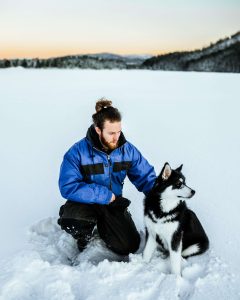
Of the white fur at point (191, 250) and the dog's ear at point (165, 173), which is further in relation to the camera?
the white fur at point (191, 250)

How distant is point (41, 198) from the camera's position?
4742mm

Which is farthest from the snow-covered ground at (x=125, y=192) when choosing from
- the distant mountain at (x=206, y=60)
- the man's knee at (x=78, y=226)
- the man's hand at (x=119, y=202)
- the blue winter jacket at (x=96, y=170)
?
the distant mountain at (x=206, y=60)

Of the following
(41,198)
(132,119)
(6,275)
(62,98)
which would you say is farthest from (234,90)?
(6,275)

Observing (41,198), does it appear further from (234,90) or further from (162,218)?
(234,90)

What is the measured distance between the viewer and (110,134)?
3.15 metres

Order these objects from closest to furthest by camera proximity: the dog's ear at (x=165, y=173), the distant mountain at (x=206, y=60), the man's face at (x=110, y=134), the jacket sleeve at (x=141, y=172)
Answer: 1. the dog's ear at (x=165, y=173)
2. the man's face at (x=110, y=134)
3. the jacket sleeve at (x=141, y=172)
4. the distant mountain at (x=206, y=60)

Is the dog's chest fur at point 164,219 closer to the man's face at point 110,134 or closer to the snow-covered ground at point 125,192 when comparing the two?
the snow-covered ground at point 125,192

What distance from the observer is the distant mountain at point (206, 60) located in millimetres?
46094

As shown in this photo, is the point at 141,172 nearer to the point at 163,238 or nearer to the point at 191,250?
the point at 163,238

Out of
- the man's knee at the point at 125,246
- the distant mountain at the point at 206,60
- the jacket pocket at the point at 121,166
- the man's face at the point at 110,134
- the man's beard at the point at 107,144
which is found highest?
the distant mountain at the point at 206,60

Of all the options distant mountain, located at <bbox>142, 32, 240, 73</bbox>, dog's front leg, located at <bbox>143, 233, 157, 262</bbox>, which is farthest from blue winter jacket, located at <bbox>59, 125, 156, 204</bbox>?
distant mountain, located at <bbox>142, 32, 240, 73</bbox>

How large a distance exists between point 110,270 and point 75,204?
2.39 feet

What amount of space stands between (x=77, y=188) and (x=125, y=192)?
1705 mm

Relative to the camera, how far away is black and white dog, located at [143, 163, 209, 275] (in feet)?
10.00
